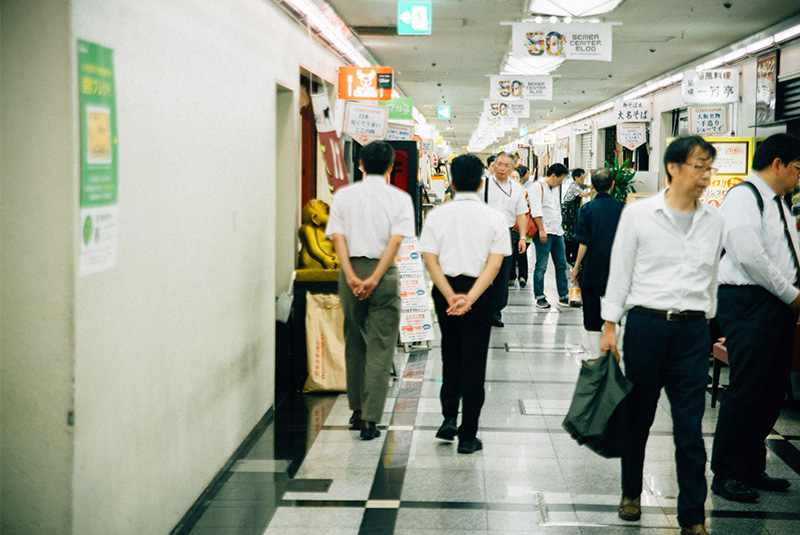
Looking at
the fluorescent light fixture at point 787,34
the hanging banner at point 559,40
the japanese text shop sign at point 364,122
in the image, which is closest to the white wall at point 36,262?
the japanese text shop sign at point 364,122

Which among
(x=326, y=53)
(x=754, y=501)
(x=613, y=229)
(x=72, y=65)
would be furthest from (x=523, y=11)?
(x=72, y=65)

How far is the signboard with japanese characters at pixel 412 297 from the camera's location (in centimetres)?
720

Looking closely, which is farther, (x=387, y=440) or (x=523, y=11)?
(x=523, y=11)

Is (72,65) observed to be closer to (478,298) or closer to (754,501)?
(478,298)

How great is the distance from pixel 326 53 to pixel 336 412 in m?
4.69

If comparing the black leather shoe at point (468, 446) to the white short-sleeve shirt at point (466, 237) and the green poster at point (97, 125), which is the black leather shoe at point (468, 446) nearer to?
the white short-sleeve shirt at point (466, 237)

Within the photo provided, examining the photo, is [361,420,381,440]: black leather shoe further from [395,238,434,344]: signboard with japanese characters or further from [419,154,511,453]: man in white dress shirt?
[395,238,434,344]: signboard with japanese characters

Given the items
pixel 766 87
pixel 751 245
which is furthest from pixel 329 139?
pixel 766 87

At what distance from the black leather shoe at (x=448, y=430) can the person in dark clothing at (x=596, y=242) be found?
80.2 inches

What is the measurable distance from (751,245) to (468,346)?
5.05 feet

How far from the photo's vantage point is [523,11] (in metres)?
9.79

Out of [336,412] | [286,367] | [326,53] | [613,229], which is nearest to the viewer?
[336,412]

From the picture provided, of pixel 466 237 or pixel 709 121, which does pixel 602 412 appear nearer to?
pixel 466 237

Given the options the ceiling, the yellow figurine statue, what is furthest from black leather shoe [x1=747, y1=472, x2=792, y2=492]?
the ceiling
